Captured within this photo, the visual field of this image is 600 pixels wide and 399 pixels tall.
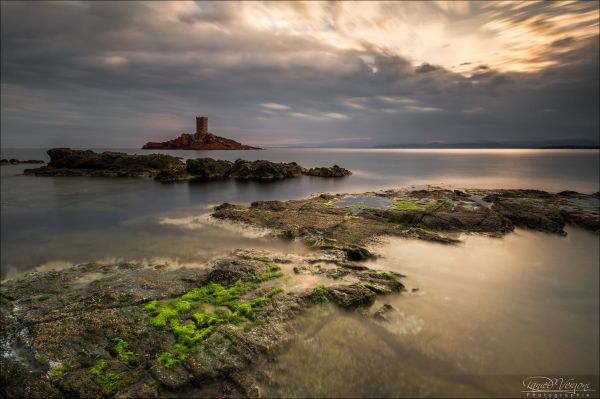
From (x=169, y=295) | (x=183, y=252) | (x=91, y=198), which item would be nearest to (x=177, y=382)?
(x=169, y=295)

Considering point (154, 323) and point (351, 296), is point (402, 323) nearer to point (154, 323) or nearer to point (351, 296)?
point (351, 296)

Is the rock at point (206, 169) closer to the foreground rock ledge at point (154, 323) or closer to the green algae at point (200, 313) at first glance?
the foreground rock ledge at point (154, 323)

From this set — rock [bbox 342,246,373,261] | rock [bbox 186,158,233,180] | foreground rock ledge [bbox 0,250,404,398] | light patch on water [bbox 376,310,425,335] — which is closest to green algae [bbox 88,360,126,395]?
foreground rock ledge [bbox 0,250,404,398]

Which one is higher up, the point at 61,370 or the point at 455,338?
the point at 61,370

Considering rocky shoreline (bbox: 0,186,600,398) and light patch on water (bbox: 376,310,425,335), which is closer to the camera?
rocky shoreline (bbox: 0,186,600,398)

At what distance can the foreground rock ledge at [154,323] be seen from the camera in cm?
683

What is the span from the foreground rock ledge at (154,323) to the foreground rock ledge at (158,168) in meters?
41.2

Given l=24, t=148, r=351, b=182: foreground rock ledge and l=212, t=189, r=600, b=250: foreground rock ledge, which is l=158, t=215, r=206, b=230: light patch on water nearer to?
l=212, t=189, r=600, b=250: foreground rock ledge

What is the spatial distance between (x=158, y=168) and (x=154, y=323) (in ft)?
193

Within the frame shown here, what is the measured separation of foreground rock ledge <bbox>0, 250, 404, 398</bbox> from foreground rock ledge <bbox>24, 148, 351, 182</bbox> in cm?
4123

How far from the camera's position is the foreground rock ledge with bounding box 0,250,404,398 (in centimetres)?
683

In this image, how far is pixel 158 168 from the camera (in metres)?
61.3

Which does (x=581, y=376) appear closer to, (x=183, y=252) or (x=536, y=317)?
(x=536, y=317)

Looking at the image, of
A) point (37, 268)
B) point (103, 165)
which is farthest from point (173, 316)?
point (103, 165)
